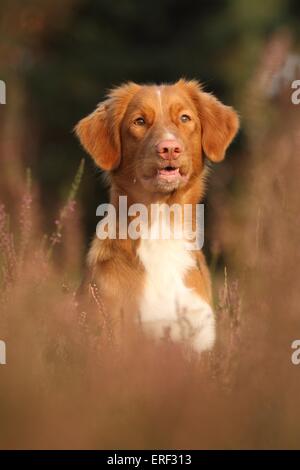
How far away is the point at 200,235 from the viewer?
5.32 metres

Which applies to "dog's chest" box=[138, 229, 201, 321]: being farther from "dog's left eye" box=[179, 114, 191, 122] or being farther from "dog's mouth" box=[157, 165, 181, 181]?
"dog's left eye" box=[179, 114, 191, 122]

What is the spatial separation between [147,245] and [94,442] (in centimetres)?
245

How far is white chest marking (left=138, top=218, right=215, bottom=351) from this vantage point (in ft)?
15.7

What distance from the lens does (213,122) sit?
5453 mm

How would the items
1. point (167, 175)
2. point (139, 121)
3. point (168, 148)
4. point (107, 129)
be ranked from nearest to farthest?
point (168, 148), point (167, 175), point (139, 121), point (107, 129)

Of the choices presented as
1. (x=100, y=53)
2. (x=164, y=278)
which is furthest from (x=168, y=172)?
(x=100, y=53)

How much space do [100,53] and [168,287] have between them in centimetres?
1618

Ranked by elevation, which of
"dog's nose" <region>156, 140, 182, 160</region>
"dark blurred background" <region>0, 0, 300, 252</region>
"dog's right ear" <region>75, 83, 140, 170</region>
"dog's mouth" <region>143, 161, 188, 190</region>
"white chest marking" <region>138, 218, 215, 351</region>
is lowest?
"white chest marking" <region>138, 218, 215, 351</region>

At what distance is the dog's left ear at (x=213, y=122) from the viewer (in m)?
5.38

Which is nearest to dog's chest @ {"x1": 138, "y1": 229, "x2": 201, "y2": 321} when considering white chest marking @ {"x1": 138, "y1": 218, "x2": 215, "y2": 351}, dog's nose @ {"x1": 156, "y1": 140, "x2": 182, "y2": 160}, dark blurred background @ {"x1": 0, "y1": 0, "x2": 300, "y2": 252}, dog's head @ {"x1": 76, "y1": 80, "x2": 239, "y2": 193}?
white chest marking @ {"x1": 138, "y1": 218, "x2": 215, "y2": 351}

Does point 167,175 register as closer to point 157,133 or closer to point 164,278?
→ point 157,133

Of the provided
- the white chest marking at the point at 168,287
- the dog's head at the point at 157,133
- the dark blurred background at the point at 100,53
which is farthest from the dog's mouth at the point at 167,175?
the dark blurred background at the point at 100,53

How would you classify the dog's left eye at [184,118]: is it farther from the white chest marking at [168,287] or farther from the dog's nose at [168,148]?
the white chest marking at [168,287]

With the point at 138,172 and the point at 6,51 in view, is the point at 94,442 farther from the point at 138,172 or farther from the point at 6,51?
the point at 6,51
